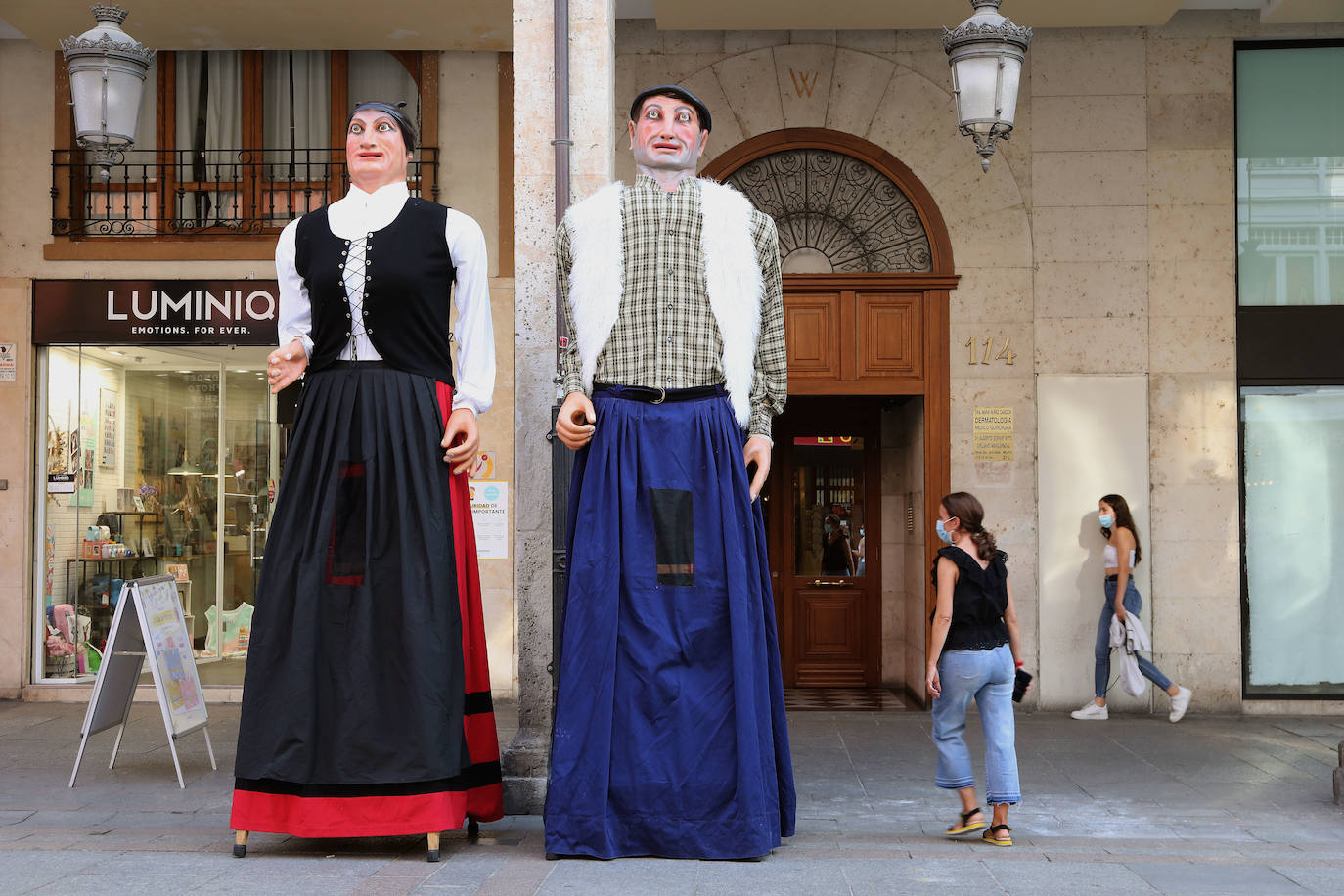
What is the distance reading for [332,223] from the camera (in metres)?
4.93

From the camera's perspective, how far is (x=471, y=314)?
5012mm

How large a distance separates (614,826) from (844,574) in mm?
7399

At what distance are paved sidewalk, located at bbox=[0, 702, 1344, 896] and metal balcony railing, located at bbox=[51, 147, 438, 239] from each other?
4073 millimetres

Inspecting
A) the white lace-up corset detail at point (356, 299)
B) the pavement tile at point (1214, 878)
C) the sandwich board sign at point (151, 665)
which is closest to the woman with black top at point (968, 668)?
the pavement tile at point (1214, 878)

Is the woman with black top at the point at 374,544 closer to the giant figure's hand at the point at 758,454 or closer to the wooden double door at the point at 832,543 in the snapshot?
the giant figure's hand at the point at 758,454

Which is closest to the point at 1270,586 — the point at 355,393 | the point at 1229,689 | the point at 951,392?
the point at 1229,689

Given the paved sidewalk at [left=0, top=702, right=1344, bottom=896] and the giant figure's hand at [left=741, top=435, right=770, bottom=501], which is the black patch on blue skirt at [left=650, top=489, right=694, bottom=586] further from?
the paved sidewalk at [left=0, top=702, right=1344, bottom=896]

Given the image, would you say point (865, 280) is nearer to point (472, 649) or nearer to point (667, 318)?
point (667, 318)

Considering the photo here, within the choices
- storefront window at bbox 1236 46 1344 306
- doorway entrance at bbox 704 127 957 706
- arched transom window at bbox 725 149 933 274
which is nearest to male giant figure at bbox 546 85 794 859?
doorway entrance at bbox 704 127 957 706

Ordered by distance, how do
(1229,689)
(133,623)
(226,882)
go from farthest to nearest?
(1229,689), (133,623), (226,882)

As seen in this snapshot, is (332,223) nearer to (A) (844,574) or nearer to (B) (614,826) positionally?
(B) (614,826)

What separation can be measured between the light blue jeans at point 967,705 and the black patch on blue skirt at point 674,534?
162 centimetres

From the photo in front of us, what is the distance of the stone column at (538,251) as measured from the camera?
5.75 metres

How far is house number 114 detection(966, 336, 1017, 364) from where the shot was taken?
1011 cm
